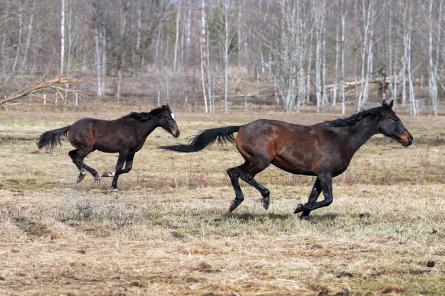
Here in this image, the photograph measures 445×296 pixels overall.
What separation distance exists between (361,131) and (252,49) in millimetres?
59590

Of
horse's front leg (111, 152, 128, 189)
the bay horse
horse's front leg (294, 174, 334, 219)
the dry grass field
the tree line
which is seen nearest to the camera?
the dry grass field

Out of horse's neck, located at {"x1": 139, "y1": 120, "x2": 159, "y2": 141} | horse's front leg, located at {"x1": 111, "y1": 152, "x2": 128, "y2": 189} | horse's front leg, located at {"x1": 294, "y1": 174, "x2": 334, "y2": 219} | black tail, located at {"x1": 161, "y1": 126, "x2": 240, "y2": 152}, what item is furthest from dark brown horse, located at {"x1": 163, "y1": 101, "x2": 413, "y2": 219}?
horse's neck, located at {"x1": 139, "y1": 120, "x2": 159, "y2": 141}

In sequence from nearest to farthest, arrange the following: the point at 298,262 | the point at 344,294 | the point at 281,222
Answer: the point at 344,294 → the point at 298,262 → the point at 281,222

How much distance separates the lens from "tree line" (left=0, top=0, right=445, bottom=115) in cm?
4959

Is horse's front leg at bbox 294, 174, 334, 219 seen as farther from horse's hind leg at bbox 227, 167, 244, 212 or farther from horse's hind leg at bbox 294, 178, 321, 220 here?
horse's hind leg at bbox 227, 167, 244, 212

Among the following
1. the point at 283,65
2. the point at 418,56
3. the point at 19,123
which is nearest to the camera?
the point at 19,123

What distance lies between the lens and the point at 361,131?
11.6 meters

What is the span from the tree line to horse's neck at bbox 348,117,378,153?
113ft

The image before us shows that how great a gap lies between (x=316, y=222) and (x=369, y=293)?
13.7 ft

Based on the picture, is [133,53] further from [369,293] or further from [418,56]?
[369,293]

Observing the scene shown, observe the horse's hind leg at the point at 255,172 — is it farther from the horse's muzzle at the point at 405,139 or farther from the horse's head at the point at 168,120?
the horse's head at the point at 168,120

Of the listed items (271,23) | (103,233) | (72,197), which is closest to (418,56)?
(271,23)

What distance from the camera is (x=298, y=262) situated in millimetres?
7977

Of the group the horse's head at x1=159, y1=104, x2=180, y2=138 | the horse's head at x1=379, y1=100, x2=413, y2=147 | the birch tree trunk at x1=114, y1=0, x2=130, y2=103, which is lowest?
the horse's head at x1=159, y1=104, x2=180, y2=138
